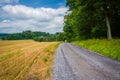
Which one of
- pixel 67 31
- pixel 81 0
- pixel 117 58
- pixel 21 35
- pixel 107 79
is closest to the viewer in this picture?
pixel 107 79

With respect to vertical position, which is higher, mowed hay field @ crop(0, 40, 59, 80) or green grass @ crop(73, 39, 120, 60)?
green grass @ crop(73, 39, 120, 60)

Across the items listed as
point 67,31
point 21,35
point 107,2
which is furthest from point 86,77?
point 21,35

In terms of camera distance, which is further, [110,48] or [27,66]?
[110,48]

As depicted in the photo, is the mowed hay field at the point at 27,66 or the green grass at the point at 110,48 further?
the green grass at the point at 110,48

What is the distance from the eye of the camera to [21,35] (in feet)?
604

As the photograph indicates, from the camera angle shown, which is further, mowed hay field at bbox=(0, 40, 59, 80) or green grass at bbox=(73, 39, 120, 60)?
green grass at bbox=(73, 39, 120, 60)

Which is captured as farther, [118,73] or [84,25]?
[84,25]

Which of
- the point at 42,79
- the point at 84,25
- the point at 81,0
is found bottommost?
the point at 42,79

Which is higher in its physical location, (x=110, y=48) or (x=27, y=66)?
(x=110, y=48)

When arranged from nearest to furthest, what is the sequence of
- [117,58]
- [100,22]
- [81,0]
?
[117,58] → [81,0] → [100,22]

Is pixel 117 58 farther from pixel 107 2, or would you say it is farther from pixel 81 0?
pixel 81 0

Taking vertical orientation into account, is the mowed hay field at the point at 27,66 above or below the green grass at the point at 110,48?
below

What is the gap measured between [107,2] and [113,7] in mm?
1539

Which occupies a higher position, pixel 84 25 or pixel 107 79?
pixel 84 25
